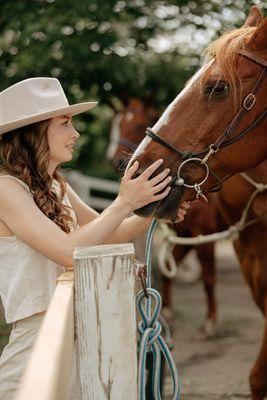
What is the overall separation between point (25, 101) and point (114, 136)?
6031 mm

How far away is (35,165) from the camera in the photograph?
223 centimetres

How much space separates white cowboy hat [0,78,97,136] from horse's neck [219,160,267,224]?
45.4 inches

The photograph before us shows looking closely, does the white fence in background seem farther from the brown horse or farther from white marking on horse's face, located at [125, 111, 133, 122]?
the brown horse

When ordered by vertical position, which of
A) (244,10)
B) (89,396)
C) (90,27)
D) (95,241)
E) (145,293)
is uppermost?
(90,27)

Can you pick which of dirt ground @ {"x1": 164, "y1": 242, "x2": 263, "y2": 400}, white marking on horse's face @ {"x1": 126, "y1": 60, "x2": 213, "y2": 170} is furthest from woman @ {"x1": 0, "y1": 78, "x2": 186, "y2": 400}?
dirt ground @ {"x1": 164, "y1": 242, "x2": 263, "y2": 400}

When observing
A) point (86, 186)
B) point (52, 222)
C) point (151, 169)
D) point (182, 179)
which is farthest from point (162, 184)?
point (86, 186)

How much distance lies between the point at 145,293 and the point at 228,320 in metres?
4.85

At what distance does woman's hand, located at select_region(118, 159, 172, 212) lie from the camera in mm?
2070

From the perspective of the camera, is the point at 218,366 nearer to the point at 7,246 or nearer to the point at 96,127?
the point at 7,246

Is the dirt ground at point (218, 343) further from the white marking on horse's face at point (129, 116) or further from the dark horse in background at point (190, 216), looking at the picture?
the white marking on horse's face at point (129, 116)

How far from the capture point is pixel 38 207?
214 cm

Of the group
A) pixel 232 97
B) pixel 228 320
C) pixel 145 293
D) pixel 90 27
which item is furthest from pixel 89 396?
pixel 228 320

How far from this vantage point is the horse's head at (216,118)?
2428mm

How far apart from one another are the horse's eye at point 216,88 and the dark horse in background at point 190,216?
7.46 ft
